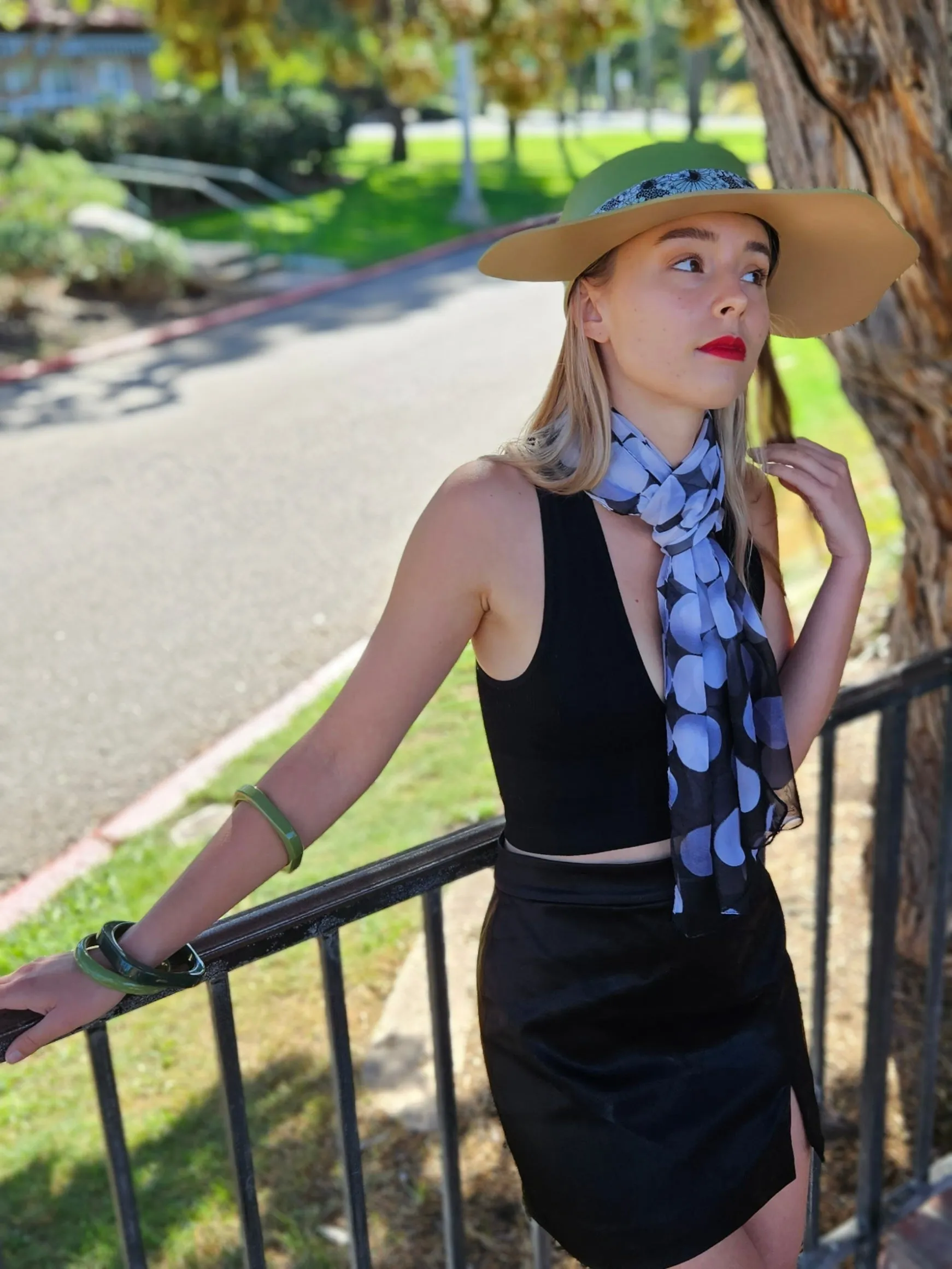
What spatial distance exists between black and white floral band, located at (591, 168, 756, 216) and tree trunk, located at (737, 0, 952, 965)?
1196mm

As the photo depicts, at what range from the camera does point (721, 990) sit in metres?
1.82

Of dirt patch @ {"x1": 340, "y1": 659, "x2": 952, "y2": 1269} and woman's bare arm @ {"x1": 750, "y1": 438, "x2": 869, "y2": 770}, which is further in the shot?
dirt patch @ {"x1": 340, "y1": 659, "x2": 952, "y2": 1269}

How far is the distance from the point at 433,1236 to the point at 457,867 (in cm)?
172

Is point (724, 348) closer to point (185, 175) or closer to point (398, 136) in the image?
point (185, 175)

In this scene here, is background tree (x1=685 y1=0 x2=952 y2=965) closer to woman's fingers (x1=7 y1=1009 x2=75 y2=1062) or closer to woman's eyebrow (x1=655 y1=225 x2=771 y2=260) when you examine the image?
woman's eyebrow (x1=655 y1=225 x2=771 y2=260)

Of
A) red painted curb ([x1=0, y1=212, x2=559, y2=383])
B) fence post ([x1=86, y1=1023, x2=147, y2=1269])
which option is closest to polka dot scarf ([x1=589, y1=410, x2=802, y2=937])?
fence post ([x1=86, y1=1023, x2=147, y2=1269])

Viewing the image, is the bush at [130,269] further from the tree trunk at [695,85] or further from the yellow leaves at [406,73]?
the tree trunk at [695,85]

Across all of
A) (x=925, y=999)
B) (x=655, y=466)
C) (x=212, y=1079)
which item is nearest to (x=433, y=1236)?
(x=212, y=1079)

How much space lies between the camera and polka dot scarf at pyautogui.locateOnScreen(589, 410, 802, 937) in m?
1.72

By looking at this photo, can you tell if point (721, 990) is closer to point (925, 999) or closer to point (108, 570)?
point (925, 999)

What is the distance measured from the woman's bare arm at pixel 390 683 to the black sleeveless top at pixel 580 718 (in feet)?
0.28

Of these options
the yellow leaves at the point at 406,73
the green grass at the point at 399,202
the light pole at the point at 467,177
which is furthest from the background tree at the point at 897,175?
the light pole at the point at 467,177

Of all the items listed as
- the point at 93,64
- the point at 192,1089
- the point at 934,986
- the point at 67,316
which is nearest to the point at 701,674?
the point at 934,986

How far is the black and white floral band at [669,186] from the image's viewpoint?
170 centimetres
